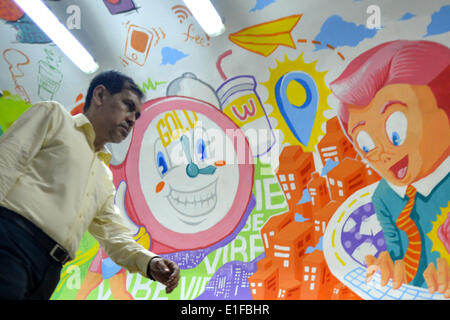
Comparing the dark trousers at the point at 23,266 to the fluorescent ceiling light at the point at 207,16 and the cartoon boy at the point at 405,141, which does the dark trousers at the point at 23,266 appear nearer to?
the cartoon boy at the point at 405,141

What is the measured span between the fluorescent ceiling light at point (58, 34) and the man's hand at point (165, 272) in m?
2.09

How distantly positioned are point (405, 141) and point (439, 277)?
2.37 ft

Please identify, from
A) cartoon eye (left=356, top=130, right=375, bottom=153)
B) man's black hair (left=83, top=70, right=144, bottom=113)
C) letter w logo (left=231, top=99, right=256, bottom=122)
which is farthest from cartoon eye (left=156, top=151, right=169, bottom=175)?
cartoon eye (left=356, top=130, right=375, bottom=153)

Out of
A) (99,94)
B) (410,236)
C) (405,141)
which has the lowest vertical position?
(410,236)

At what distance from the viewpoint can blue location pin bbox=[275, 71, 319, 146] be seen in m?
2.52

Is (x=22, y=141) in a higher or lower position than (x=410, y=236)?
higher

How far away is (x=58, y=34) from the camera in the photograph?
9.37ft

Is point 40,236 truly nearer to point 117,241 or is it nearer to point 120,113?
point 117,241

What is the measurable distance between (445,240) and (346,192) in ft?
1.79

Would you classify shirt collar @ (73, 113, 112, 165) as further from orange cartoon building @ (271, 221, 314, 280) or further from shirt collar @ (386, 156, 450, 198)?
shirt collar @ (386, 156, 450, 198)

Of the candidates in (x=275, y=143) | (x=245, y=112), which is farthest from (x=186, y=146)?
(x=275, y=143)

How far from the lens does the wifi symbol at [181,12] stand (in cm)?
276

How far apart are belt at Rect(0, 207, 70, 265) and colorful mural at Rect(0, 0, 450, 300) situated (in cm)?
Result: 143

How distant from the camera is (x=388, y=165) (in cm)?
229
